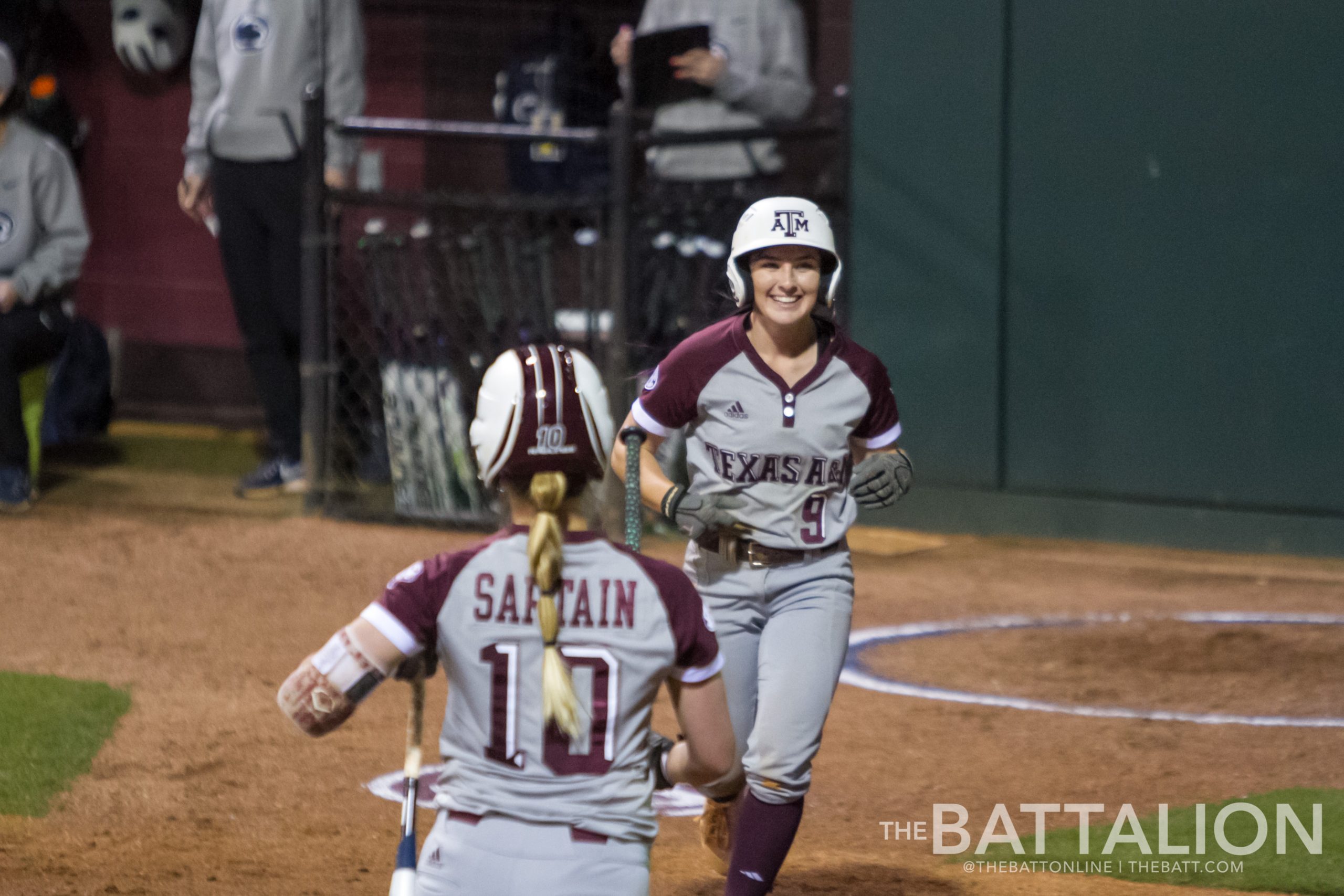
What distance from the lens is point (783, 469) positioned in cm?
449

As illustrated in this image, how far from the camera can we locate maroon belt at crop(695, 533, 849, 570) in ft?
14.7

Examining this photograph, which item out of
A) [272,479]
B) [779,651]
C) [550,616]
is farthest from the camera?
[272,479]

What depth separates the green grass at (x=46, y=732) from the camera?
5.59 m

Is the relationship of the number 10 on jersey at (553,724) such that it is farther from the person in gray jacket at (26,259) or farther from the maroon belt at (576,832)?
the person in gray jacket at (26,259)

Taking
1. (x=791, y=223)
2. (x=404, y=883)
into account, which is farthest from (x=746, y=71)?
(x=404, y=883)

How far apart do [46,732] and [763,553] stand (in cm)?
298

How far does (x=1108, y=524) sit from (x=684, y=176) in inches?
116

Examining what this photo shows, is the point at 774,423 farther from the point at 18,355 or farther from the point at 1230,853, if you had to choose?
the point at 18,355

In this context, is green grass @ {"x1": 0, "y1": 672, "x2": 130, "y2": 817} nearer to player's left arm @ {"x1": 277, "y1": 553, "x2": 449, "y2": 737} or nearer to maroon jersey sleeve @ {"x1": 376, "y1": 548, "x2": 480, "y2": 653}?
player's left arm @ {"x1": 277, "y1": 553, "x2": 449, "y2": 737}

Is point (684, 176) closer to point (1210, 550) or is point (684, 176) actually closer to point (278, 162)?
point (278, 162)

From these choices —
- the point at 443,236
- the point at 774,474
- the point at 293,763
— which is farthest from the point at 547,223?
the point at 774,474

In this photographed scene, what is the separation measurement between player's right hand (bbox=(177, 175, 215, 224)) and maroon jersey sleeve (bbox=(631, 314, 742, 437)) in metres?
6.08

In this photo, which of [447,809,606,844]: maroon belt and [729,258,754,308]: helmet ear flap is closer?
[447,809,606,844]: maroon belt

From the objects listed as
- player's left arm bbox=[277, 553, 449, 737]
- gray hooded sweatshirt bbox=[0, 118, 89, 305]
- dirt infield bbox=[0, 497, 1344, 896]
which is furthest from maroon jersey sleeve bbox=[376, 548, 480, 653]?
gray hooded sweatshirt bbox=[0, 118, 89, 305]
